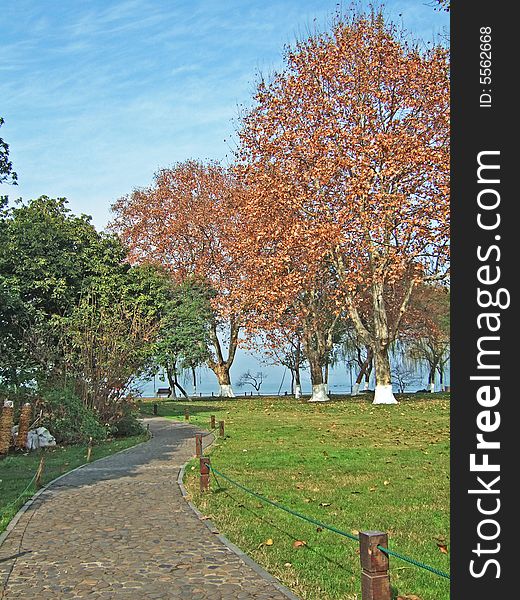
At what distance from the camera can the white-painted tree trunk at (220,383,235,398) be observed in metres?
50.3

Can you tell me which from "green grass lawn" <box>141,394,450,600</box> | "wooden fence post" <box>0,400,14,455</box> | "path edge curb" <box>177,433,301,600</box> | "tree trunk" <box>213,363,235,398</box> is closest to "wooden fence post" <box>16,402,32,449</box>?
"wooden fence post" <box>0,400,14,455</box>

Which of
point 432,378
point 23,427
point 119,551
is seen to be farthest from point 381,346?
point 432,378

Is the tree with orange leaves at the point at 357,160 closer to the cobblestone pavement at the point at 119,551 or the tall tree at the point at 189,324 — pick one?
→ the tall tree at the point at 189,324

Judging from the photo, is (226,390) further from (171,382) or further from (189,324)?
(189,324)

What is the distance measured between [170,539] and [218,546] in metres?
0.82

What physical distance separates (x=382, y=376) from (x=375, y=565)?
2839 centimetres

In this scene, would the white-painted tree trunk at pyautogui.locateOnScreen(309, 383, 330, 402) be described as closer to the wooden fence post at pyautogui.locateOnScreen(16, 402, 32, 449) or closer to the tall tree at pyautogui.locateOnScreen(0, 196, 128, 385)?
the tall tree at pyautogui.locateOnScreen(0, 196, 128, 385)

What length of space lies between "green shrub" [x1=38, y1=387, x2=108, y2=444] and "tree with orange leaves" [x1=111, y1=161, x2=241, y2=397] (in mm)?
21311

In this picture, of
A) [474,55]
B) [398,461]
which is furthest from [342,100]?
[474,55]

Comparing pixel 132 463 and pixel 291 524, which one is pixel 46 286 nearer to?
pixel 132 463

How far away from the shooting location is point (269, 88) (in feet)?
107

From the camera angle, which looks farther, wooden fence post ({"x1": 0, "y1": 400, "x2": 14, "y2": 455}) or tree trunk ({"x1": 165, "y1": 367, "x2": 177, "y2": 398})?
tree trunk ({"x1": 165, "y1": 367, "x2": 177, "y2": 398})

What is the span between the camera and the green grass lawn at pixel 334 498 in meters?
7.50

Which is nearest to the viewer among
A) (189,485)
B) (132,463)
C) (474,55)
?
(474,55)
